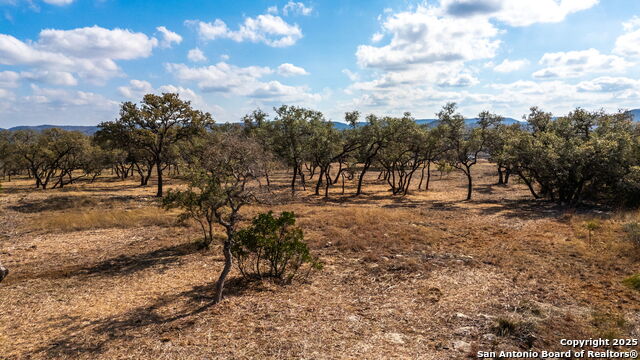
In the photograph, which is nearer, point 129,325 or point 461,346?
point 461,346

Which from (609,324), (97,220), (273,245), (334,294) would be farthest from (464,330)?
(97,220)

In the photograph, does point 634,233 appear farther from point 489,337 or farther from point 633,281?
point 489,337

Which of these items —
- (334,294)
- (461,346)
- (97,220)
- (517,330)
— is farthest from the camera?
(97,220)

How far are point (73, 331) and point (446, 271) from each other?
1323 cm

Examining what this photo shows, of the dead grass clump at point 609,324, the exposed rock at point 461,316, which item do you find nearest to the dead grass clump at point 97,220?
the exposed rock at point 461,316

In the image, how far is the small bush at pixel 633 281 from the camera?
449 inches

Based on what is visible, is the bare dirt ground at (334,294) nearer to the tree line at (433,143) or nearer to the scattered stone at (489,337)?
the scattered stone at (489,337)

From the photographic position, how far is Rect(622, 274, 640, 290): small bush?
37.4 feet

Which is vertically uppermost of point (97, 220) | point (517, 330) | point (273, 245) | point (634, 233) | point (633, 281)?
point (273, 245)

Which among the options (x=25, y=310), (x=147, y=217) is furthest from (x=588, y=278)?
(x=147, y=217)

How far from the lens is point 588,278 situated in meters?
12.5

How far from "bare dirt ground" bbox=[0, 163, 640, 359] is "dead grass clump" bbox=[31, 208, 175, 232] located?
0.81 feet

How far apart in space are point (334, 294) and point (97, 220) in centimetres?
1976

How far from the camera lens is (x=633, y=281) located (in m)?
11.7
